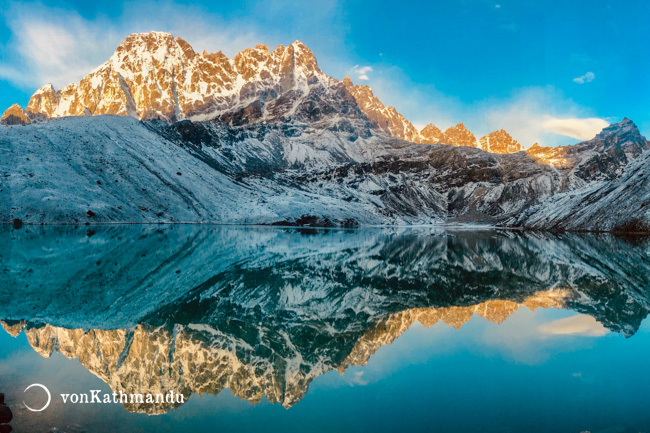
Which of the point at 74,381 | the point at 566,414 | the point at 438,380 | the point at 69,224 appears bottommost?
the point at 566,414

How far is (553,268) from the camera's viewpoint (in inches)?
1499

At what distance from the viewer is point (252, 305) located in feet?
72.7

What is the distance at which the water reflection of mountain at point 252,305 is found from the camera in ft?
43.0

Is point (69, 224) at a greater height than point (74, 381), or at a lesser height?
greater

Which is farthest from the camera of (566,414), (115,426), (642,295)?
(642,295)

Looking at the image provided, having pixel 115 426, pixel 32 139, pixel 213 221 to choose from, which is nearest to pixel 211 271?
pixel 115 426

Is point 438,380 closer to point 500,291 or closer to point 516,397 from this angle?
point 516,397

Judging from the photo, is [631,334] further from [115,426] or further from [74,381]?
[74,381]

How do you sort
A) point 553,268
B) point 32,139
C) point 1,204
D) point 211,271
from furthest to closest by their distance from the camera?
point 32,139 → point 1,204 → point 553,268 → point 211,271

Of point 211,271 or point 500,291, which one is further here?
point 211,271

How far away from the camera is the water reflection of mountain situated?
13.1 metres

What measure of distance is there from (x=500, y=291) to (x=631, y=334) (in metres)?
9.42

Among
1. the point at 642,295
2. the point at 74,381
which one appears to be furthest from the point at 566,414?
the point at 642,295

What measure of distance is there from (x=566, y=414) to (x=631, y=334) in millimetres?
10311
